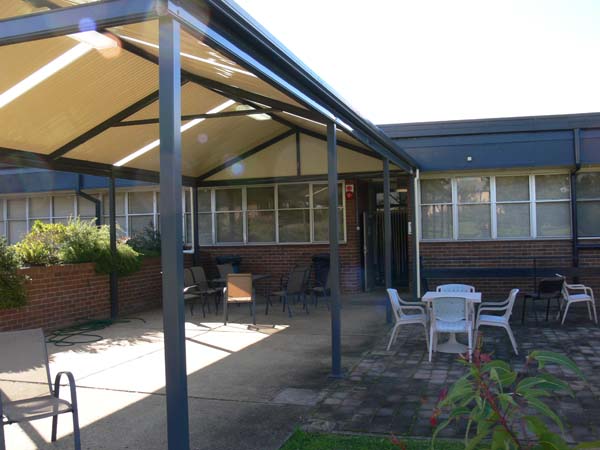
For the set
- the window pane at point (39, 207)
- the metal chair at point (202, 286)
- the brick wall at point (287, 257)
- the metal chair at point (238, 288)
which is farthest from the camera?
the window pane at point (39, 207)

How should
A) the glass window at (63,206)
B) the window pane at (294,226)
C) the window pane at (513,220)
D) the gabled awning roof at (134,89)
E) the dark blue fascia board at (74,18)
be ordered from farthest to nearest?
1. the glass window at (63,206)
2. the window pane at (294,226)
3. the window pane at (513,220)
4. the gabled awning roof at (134,89)
5. the dark blue fascia board at (74,18)

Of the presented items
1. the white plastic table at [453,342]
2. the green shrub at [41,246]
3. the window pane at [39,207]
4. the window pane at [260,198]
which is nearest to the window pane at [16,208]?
the window pane at [39,207]

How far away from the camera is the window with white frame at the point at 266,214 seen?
13.6m

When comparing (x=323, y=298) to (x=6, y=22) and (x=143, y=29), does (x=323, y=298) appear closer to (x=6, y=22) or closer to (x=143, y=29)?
Answer: (x=143, y=29)

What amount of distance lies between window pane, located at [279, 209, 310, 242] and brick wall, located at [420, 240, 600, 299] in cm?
276

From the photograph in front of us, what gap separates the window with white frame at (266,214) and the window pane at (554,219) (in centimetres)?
430

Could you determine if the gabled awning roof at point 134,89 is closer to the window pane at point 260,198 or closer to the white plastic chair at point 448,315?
the window pane at point 260,198

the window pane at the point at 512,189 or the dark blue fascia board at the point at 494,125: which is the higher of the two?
the dark blue fascia board at the point at 494,125

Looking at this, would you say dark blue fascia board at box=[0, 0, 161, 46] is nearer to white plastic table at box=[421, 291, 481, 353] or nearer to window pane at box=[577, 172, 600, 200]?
white plastic table at box=[421, 291, 481, 353]

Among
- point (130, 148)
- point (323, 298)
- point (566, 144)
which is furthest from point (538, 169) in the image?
point (130, 148)

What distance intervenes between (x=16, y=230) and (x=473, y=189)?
12924mm

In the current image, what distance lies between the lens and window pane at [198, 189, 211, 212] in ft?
47.8

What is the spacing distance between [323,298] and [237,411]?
26.5 feet

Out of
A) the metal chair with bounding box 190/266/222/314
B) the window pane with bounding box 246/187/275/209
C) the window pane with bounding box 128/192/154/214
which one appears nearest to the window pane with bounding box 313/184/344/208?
the window pane with bounding box 246/187/275/209
